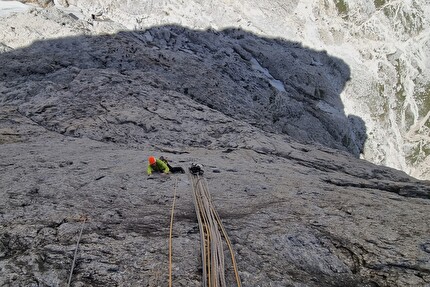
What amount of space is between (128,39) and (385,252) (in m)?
32.3

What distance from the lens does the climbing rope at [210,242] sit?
679cm

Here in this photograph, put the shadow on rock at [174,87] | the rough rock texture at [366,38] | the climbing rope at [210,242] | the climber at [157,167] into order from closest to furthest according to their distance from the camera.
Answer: the climbing rope at [210,242] → the climber at [157,167] → the shadow on rock at [174,87] → the rough rock texture at [366,38]

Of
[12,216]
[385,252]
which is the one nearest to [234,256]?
[385,252]

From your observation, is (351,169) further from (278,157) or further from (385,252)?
(385,252)

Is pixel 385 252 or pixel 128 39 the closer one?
pixel 385 252

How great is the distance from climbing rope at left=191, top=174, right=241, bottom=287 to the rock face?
0.26m

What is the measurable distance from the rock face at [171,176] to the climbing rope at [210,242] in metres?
0.26

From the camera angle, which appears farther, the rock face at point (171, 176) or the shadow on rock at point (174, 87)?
the shadow on rock at point (174, 87)

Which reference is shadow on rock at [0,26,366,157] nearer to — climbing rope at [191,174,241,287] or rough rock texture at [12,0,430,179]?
rough rock texture at [12,0,430,179]

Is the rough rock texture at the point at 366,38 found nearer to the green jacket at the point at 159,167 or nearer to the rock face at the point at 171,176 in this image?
the rock face at the point at 171,176

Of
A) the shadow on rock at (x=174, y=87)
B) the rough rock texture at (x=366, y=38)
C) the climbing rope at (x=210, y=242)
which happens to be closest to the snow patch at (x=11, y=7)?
the rough rock texture at (x=366, y=38)

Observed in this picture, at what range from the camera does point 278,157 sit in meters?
21.3

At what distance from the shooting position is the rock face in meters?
7.32

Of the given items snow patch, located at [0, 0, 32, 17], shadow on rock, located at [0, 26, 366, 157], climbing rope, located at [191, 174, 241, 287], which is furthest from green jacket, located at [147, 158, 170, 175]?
snow patch, located at [0, 0, 32, 17]
